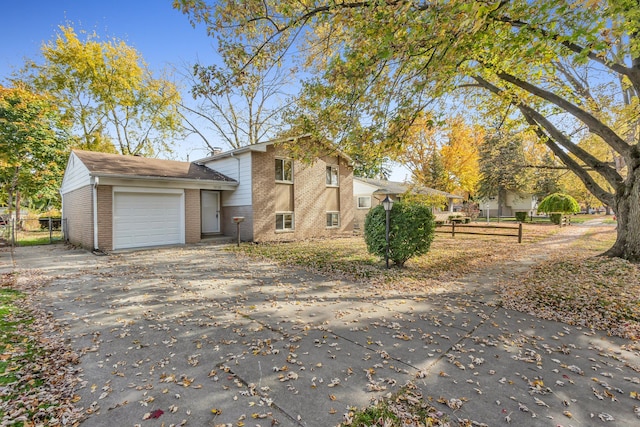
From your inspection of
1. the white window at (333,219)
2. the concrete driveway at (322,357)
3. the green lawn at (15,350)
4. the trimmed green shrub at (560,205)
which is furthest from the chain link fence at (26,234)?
the trimmed green shrub at (560,205)

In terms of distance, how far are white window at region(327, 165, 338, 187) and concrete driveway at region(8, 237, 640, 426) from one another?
11646 mm

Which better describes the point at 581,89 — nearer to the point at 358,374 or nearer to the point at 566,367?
the point at 566,367

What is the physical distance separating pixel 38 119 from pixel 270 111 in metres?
15.0

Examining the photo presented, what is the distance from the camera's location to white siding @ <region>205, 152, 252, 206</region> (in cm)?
1420

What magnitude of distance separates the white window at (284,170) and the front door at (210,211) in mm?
3560

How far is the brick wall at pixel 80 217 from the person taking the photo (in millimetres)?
11599

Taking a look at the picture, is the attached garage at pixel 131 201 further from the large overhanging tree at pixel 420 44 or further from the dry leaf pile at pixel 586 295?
the dry leaf pile at pixel 586 295

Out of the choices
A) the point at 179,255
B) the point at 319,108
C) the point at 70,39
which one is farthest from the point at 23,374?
the point at 70,39

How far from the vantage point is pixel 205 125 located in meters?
25.7

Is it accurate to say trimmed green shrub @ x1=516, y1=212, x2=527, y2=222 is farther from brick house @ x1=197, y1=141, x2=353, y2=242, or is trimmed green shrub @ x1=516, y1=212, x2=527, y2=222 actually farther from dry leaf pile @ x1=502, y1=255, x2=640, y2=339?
dry leaf pile @ x1=502, y1=255, x2=640, y2=339

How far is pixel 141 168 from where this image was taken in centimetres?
1291

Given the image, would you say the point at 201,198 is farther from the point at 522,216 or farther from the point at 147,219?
the point at 522,216

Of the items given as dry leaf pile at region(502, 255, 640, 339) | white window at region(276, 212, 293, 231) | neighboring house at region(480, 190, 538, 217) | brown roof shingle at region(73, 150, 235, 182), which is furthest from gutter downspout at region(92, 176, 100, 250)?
neighboring house at region(480, 190, 538, 217)

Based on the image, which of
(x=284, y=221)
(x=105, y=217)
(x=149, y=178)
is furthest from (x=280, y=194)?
(x=105, y=217)
